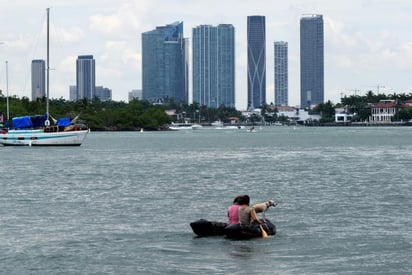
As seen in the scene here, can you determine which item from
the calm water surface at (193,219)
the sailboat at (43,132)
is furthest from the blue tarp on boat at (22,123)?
the calm water surface at (193,219)

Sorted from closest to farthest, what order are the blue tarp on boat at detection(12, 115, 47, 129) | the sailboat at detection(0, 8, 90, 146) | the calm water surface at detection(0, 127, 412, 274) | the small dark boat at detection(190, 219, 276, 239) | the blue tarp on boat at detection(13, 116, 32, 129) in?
the calm water surface at detection(0, 127, 412, 274), the small dark boat at detection(190, 219, 276, 239), the sailboat at detection(0, 8, 90, 146), the blue tarp on boat at detection(13, 116, 32, 129), the blue tarp on boat at detection(12, 115, 47, 129)

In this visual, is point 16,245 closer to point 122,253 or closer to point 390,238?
point 122,253

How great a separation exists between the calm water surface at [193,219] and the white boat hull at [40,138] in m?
50.2

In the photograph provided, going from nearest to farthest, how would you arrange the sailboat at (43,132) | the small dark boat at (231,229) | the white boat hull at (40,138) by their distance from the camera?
the small dark boat at (231,229), the sailboat at (43,132), the white boat hull at (40,138)

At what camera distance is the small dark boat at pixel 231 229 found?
40438 millimetres

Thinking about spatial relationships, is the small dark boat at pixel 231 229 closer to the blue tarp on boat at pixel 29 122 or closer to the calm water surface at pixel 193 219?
the calm water surface at pixel 193 219

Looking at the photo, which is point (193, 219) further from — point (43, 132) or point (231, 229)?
point (43, 132)

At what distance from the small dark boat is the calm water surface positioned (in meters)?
0.44

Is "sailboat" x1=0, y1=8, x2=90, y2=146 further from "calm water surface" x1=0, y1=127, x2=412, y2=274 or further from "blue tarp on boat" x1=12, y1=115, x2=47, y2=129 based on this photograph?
"calm water surface" x1=0, y1=127, x2=412, y2=274

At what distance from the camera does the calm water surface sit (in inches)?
1433

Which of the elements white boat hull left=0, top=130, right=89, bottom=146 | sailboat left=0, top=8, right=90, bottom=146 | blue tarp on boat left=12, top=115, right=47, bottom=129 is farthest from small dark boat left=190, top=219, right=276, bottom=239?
blue tarp on boat left=12, top=115, right=47, bottom=129

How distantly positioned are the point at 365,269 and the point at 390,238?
6.84 metres

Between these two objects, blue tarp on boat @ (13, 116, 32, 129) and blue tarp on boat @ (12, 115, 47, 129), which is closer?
blue tarp on boat @ (13, 116, 32, 129)

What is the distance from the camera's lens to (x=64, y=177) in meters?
81.3
